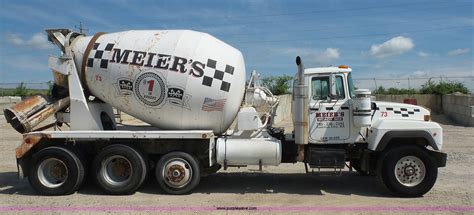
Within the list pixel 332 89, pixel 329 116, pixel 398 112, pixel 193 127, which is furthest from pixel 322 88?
pixel 193 127

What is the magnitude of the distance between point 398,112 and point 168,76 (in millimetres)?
4561

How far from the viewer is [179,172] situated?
8.70m

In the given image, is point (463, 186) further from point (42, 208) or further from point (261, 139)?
point (42, 208)

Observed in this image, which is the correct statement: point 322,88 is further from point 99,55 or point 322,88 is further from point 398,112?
point 99,55

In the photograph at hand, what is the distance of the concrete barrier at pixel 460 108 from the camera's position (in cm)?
2498

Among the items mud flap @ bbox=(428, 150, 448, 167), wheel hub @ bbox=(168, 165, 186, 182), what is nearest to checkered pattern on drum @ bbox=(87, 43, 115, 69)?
wheel hub @ bbox=(168, 165, 186, 182)

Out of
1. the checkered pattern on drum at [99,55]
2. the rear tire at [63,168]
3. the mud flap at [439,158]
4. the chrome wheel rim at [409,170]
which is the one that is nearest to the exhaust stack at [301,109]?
the chrome wheel rim at [409,170]

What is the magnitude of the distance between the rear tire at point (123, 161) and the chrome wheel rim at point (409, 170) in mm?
4853

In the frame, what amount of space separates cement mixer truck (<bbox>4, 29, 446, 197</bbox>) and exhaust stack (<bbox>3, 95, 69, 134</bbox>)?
2 centimetres

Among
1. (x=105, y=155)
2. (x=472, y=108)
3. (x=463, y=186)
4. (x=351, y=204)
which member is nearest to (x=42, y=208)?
(x=105, y=155)

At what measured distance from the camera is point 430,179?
329 inches

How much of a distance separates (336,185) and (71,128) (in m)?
5.71

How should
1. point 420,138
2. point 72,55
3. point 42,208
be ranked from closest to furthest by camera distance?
1. point 42,208
2. point 420,138
3. point 72,55

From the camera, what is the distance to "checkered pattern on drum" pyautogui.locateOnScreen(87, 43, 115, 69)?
911 centimetres
